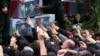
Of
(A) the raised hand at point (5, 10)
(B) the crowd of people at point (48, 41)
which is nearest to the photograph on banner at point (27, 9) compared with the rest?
(B) the crowd of people at point (48, 41)

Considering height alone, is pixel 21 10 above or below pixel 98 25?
above

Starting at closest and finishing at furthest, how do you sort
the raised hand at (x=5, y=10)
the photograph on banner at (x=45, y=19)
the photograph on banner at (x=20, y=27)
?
the raised hand at (x=5, y=10)
the photograph on banner at (x=20, y=27)
the photograph on banner at (x=45, y=19)

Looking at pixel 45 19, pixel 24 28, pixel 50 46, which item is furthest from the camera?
pixel 45 19

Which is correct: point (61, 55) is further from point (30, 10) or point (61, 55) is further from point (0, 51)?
point (30, 10)

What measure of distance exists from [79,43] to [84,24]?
123 inches

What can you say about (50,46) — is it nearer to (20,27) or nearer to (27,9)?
(20,27)

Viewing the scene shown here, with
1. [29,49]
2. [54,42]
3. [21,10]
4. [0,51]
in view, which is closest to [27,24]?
[21,10]

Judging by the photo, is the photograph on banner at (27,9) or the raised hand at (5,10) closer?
the raised hand at (5,10)

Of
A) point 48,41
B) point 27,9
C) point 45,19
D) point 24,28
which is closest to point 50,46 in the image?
point 48,41

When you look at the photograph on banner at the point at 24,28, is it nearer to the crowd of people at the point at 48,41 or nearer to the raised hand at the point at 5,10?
the crowd of people at the point at 48,41

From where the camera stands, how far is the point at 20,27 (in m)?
7.66

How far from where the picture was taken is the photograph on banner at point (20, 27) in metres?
7.55

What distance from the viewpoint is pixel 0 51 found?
5.35 m

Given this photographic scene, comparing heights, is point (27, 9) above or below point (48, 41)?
above
